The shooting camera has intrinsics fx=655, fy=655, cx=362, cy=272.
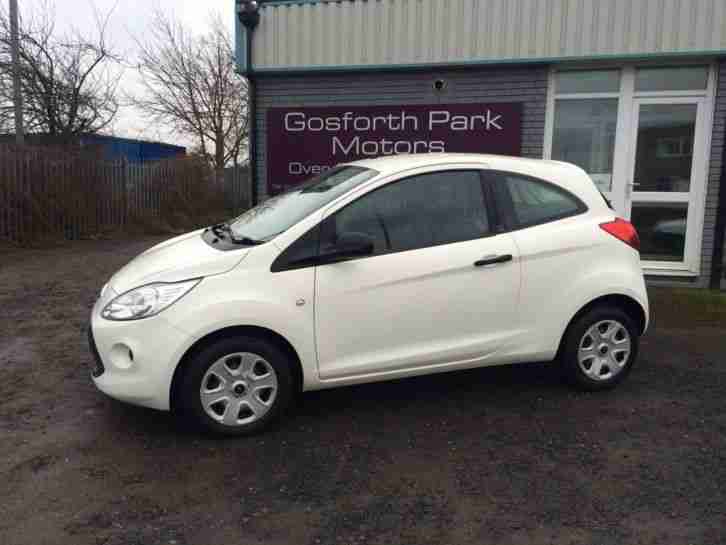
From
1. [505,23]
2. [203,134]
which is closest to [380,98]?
[505,23]

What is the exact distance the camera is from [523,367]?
532 centimetres

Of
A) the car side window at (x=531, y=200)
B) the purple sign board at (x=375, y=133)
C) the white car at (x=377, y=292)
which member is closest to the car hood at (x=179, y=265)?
the white car at (x=377, y=292)

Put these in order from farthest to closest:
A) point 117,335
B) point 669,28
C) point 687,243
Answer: point 687,243, point 669,28, point 117,335

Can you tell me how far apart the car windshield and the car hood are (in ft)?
0.87

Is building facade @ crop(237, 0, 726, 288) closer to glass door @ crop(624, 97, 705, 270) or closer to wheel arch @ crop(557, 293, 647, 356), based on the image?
glass door @ crop(624, 97, 705, 270)

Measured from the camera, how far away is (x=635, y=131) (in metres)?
8.12

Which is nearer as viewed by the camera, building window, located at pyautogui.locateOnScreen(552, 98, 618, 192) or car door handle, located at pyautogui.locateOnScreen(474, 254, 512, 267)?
car door handle, located at pyautogui.locateOnScreen(474, 254, 512, 267)

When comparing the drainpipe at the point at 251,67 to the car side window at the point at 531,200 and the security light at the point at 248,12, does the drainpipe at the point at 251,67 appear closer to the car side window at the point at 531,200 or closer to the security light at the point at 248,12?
the security light at the point at 248,12

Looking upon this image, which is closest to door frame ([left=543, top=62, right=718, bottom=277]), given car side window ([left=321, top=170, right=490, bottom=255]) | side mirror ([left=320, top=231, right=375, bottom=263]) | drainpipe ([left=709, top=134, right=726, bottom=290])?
drainpipe ([left=709, top=134, right=726, bottom=290])

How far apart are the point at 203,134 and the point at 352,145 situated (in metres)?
18.0

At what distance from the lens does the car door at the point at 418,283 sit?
3939mm

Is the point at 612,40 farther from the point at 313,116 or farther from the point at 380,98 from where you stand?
the point at 313,116

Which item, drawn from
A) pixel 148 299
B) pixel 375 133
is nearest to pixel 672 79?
pixel 375 133

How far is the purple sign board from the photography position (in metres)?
8.36
